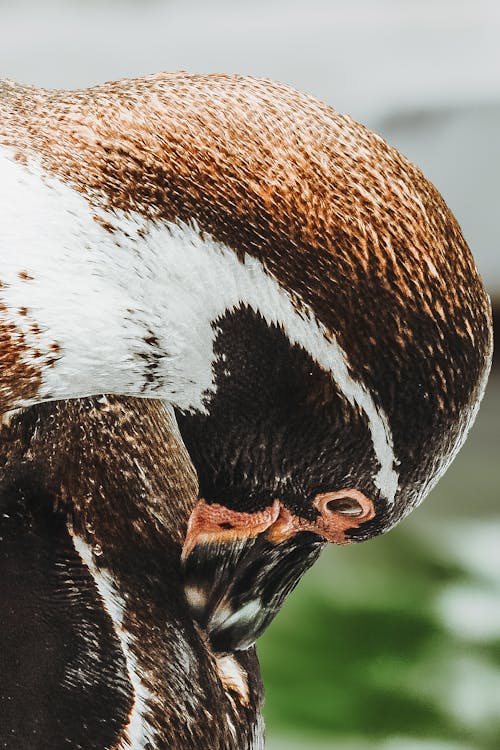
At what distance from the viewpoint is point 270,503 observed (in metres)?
0.36

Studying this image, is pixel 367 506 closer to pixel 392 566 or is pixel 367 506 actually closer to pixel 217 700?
pixel 217 700

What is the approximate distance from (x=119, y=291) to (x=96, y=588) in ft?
0.47

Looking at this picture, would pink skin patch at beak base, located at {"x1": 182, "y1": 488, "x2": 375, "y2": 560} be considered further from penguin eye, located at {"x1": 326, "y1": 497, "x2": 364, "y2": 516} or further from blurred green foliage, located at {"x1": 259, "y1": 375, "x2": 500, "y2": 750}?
blurred green foliage, located at {"x1": 259, "y1": 375, "x2": 500, "y2": 750}

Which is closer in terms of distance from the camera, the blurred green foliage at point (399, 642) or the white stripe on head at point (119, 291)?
the white stripe on head at point (119, 291)

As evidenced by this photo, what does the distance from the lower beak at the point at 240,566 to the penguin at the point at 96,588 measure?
0.06 ft

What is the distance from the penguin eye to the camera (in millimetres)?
350

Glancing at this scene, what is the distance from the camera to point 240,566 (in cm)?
38

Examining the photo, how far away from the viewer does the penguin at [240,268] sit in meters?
0.30

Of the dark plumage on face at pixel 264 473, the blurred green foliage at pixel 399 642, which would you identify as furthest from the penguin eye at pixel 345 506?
the blurred green foliage at pixel 399 642

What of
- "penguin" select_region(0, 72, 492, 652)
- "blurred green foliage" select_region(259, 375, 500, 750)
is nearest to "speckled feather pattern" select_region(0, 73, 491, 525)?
"penguin" select_region(0, 72, 492, 652)

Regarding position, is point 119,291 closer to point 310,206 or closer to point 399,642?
point 310,206

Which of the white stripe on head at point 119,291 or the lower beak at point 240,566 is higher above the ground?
the white stripe on head at point 119,291

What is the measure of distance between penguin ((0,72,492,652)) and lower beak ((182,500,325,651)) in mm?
50

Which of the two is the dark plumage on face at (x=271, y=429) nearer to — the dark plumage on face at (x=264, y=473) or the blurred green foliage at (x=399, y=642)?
the dark plumage on face at (x=264, y=473)
